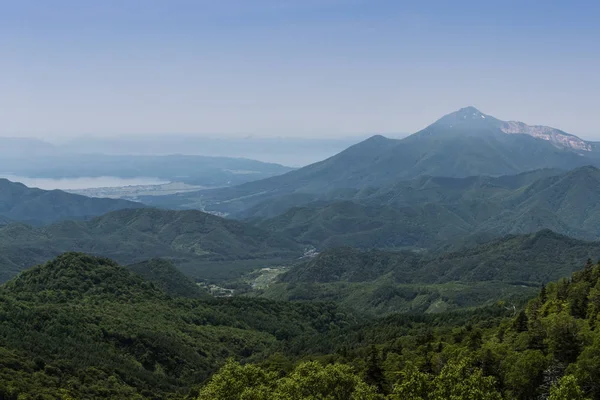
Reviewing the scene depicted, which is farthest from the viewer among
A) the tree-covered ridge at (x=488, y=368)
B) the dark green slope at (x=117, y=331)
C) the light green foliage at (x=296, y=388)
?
the dark green slope at (x=117, y=331)

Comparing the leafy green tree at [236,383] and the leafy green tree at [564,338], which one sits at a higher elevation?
the leafy green tree at [564,338]

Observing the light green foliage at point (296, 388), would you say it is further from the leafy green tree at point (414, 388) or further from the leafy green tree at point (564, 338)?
the leafy green tree at point (564, 338)

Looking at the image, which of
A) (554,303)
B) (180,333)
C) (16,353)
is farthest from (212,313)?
(554,303)

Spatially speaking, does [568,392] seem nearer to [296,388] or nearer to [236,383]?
[296,388]

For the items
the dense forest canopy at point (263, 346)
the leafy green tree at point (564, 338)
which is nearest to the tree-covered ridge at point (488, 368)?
the leafy green tree at point (564, 338)

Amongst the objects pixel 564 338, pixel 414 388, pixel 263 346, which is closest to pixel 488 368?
pixel 564 338

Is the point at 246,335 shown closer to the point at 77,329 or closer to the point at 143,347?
the point at 143,347
